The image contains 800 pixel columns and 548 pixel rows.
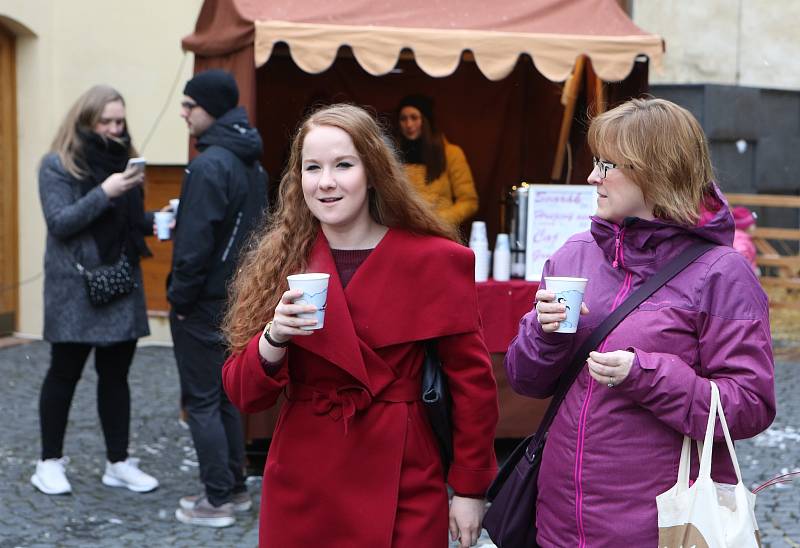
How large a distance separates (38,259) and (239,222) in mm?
5731

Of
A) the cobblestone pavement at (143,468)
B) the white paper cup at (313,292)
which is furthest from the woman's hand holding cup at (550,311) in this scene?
the cobblestone pavement at (143,468)

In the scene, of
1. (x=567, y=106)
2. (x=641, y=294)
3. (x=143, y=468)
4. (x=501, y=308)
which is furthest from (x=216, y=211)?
(x=567, y=106)

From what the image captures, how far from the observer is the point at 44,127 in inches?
394

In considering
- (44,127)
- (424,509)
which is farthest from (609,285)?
(44,127)

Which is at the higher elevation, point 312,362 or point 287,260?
point 287,260

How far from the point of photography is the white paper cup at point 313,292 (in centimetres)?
239

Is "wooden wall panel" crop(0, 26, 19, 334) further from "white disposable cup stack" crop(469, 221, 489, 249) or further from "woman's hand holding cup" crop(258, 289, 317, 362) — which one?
"woman's hand holding cup" crop(258, 289, 317, 362)

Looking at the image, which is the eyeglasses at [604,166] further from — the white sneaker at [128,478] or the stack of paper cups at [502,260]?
the white sneaker at [128,478]

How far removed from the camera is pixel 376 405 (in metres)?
2.71

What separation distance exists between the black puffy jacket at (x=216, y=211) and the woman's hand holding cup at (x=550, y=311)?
2547 millimetres

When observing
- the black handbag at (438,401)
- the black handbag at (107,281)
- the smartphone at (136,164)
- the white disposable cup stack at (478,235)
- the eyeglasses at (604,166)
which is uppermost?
the smartphone at (136,164)

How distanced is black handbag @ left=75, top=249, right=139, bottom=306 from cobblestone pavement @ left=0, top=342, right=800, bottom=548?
1003 millimetres

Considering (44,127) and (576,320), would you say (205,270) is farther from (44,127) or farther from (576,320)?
(44,127)

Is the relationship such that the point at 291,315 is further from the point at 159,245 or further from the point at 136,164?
the point at 159,245
